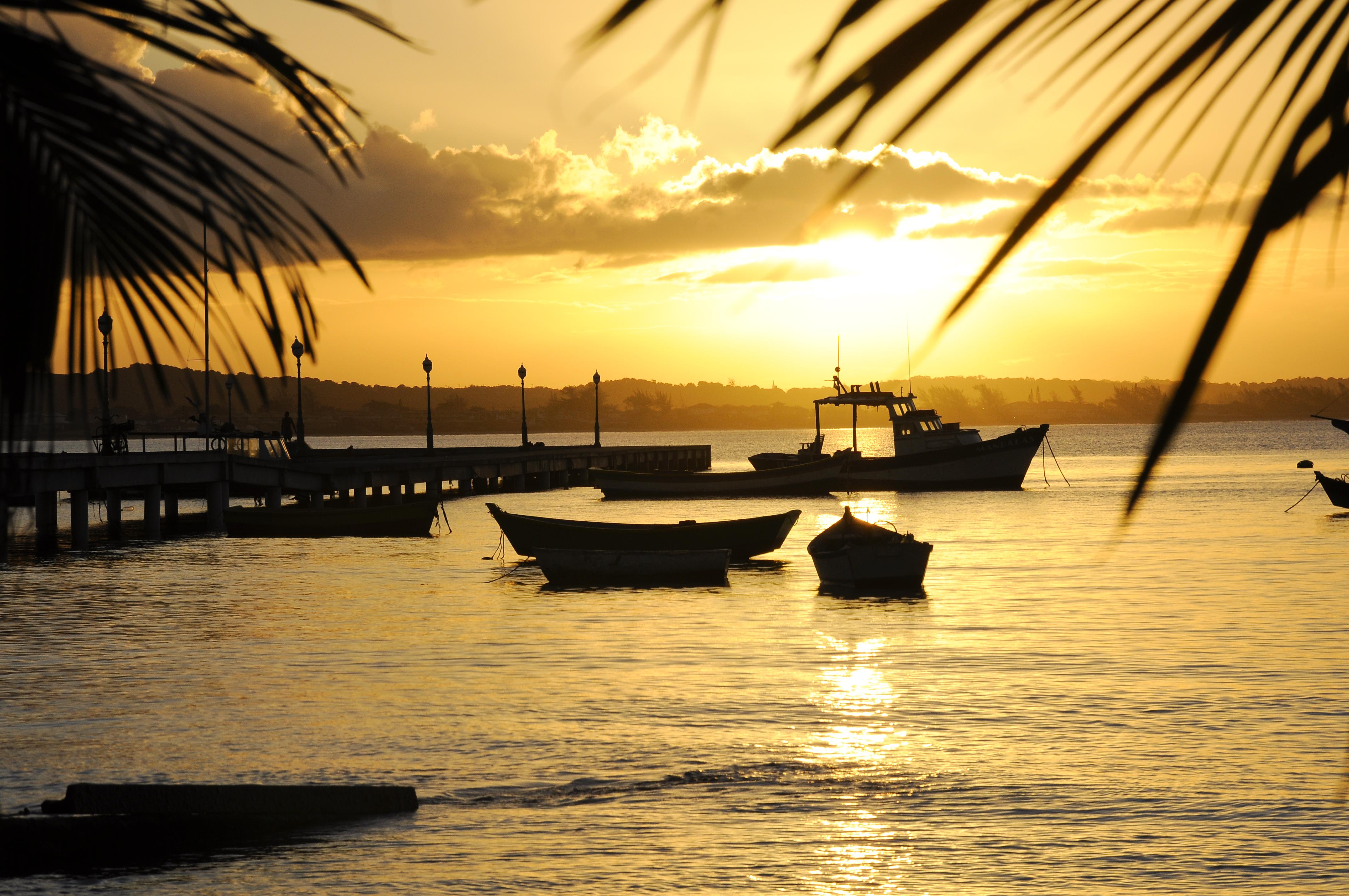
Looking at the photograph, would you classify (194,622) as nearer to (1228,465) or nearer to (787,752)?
(787,752)

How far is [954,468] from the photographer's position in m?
75.6

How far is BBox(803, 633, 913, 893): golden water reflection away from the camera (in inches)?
471

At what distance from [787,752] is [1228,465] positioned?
120 m

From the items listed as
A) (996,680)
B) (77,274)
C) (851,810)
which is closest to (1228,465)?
(996,680)

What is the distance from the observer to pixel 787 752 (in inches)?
637

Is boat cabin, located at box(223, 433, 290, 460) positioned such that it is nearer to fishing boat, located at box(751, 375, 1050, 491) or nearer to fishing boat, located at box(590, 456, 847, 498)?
fishing boat, located at box(590, 456, 847, 498)

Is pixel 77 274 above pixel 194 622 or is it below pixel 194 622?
above

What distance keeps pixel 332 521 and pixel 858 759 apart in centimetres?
3673

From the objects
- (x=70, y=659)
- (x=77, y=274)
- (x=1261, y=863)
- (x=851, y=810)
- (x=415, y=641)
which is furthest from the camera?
(x=415, y=641)

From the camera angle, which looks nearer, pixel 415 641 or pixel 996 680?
pixel 996 680

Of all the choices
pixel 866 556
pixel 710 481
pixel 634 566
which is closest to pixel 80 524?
pixel 634 566

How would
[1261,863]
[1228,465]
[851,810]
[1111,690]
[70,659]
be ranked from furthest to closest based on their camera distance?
[1228,465] → [70,659] → [1111,690] → [851,810] → [1261,863]

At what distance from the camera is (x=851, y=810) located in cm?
1391

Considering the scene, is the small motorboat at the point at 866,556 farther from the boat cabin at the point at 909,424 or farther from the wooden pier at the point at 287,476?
the boat cabin at the point at 909,424
